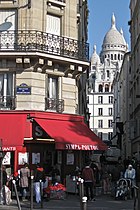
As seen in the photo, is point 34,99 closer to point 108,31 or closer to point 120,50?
point 120,50

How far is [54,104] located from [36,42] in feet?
10.3

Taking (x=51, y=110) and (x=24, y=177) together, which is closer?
(x=24, y=177)

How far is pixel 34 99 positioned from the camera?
2270 centimetres

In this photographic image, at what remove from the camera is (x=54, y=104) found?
23625 millimetres

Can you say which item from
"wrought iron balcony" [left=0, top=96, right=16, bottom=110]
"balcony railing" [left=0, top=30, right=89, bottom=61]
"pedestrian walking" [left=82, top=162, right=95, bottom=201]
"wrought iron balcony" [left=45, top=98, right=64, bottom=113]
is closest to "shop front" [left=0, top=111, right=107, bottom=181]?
"wrought iron balcony" [left=45, top=98, right=64, bottom=113]

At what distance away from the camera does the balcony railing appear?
22.7 m

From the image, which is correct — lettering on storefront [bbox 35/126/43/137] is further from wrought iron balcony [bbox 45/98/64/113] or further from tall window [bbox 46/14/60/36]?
tall window [bbox 46/14/60/36]

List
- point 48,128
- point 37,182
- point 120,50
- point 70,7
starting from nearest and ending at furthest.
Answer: point 37,182 < point 48,128 < point 70,7 < point 120,50

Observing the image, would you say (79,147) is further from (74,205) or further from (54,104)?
(74,205)

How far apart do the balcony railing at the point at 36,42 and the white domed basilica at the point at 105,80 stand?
8015 cm

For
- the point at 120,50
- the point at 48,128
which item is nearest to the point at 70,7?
the point at 48,128

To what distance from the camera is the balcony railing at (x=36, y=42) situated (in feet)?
74.4

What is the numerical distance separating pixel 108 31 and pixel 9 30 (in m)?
166

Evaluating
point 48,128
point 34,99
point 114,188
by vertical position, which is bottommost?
point 114,188
